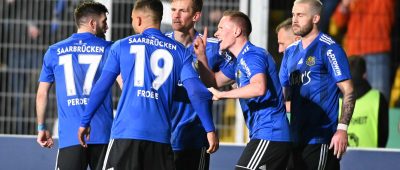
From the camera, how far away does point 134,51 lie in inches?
295

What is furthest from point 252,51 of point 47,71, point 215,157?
point 215,157

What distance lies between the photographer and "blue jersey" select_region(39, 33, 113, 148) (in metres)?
8.67

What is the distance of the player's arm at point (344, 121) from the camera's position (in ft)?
26.9

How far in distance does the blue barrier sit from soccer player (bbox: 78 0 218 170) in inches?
113

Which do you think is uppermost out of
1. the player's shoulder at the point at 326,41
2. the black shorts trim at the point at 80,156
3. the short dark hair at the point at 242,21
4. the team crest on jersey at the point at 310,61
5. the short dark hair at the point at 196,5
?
the short dark hair at the point at 196,5

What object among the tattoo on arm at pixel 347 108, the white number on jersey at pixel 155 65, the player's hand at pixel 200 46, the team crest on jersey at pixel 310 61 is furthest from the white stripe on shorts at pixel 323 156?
the white number on jersey at pixel 155 65

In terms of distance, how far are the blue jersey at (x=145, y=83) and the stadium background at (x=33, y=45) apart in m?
5.02

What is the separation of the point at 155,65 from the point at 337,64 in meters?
1.55

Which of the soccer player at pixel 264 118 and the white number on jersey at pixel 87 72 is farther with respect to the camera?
the white number on jersey at pixel 87 72

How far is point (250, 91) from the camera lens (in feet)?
25.8

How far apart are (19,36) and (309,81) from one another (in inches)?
205

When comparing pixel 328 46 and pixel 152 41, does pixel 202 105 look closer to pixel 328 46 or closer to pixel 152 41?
pixel 152 41

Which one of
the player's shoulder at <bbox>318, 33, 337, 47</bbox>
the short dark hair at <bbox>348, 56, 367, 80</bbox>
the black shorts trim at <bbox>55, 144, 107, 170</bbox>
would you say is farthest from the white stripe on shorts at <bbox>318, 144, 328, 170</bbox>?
the short dark hair at <bbox>348, 56, 367, 80</bbox>

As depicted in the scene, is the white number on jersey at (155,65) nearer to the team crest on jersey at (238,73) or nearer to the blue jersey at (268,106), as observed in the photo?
the blue jersey at (268,106)
